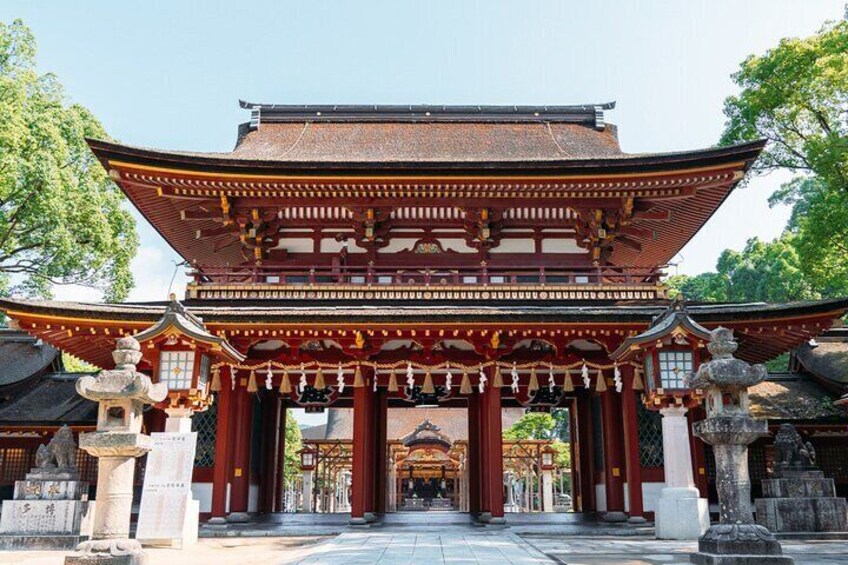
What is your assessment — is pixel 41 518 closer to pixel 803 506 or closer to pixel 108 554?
pixel 108 554

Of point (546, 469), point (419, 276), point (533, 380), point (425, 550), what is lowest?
point (425, 550)

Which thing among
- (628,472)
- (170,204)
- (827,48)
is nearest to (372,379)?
(628,472)

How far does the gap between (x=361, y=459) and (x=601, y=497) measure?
21.3 ft

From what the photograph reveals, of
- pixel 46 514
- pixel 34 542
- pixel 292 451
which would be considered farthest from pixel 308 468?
pixel 292 451

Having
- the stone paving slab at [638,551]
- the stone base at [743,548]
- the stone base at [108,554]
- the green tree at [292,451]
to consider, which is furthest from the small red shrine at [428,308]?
the green tree at [292,451]

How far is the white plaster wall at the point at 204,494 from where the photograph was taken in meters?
15.0

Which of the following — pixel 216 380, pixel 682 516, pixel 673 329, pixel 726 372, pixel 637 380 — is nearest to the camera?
pixel 726 372

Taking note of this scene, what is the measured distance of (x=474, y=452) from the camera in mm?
18344

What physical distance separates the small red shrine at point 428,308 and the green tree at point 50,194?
6808 millimetres

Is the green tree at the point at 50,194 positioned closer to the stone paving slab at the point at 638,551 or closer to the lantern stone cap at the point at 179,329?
the lantern stone cap at the point at 179,329

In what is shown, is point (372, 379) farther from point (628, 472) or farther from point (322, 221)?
point (628, 472)

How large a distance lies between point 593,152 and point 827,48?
677 cm

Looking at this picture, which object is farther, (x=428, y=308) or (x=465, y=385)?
(x=465, y=385)

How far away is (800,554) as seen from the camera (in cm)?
1048
